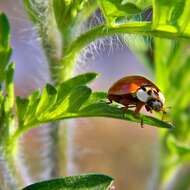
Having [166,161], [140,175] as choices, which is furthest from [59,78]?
[140,175]

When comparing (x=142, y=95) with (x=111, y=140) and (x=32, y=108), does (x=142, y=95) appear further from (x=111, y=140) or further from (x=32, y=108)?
(x=111, y=140)

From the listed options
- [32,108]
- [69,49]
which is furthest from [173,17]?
[32,108]

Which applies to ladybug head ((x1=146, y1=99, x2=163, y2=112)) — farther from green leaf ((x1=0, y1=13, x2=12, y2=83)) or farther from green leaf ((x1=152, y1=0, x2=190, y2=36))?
green leaf ((x1=0, y1=13, x2=12, y2=83))

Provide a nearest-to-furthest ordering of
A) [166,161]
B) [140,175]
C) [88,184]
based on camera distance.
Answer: [88,184] < [166,161] < [140,175]

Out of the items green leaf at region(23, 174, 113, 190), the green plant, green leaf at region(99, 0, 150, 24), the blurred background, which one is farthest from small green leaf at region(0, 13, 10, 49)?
the blurred background

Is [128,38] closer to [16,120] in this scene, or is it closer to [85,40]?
[85,40]

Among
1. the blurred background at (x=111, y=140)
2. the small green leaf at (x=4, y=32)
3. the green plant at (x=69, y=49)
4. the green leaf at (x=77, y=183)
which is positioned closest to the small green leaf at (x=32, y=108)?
the green plant at (x=69, y=49)
